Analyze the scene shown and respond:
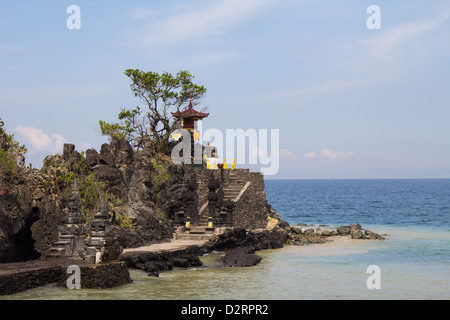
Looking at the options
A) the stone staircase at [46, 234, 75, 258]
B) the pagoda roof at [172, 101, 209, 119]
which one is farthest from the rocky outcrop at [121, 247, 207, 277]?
the pagoda roof at [172, 101, 209, 119]

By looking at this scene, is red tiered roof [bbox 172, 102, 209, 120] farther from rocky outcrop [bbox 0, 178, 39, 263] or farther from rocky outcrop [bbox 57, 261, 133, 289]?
rocky outcrop [bbox 57, 261, 133, 289]

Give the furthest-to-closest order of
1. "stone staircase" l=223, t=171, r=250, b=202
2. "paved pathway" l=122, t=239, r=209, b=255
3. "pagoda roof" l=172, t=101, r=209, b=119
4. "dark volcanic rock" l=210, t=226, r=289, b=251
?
"pagoda roof" l=172, t=101, r=209, b=119, "stone staircase" l=223, t=171, r=250, b=202, "dark volcanic rock" l=210, t=226, r=289, b=251, "paved pathway" l=122, t=239, r=209, b=255

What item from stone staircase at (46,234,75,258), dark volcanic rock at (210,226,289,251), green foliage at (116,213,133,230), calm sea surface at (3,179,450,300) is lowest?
calm sea surface at (3,179,450,300)

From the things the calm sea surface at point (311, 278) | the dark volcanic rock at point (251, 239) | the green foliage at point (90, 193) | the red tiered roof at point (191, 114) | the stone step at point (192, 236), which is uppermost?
the red tiered roof at point (191, 114)

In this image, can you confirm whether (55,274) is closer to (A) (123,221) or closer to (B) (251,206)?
(A) (123,221)

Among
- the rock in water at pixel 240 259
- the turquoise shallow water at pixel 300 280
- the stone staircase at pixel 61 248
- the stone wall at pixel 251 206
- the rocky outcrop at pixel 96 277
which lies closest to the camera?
the rocky outcrop at pixel 96 277

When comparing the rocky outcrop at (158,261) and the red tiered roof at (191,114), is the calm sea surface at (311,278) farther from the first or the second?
the red tiered roof at (191,114)

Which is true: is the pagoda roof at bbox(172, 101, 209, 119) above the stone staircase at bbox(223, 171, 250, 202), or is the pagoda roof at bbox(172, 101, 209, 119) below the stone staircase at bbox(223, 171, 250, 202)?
above

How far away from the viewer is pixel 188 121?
4588cm

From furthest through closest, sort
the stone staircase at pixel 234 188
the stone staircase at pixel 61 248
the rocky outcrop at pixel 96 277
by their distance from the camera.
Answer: the stone staircase at pixel 234 188
the stone staircase at pixel 61 248
the rocky outcrop at pixel 96 277

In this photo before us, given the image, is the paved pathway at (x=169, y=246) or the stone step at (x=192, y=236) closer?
the paved pathway at (x=169, y=246)

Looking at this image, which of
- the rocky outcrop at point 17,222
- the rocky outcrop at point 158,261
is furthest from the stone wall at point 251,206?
the rocky outcrop at point 17,222

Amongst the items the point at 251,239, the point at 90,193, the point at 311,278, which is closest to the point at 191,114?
the point at 251,239
